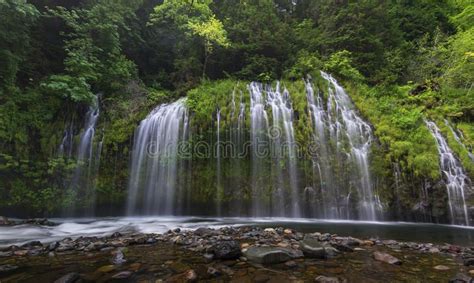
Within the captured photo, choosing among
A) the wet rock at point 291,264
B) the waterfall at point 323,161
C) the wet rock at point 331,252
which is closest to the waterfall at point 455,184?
the waterfall at point 323,161

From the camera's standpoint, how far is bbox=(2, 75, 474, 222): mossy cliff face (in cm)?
836

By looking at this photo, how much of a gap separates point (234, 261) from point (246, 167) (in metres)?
5.65

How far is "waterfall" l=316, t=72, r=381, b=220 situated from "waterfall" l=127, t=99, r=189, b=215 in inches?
216

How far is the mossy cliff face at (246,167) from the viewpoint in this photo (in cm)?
836

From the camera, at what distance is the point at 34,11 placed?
9125 millimetres

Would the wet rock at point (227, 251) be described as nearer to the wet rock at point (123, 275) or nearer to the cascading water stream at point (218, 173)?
the wet rock at point (123, 275)

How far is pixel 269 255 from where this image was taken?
3.86 meters

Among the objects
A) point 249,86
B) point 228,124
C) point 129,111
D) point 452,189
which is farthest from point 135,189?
point 452,189

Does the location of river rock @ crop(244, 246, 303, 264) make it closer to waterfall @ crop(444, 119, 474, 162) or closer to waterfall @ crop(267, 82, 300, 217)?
waterfall @ crop(267, 82, 300, 217)

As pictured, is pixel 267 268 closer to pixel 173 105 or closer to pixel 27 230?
pixel 27 230

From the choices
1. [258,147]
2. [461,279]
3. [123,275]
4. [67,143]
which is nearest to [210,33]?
[258,147]

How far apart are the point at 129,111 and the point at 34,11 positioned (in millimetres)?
4347

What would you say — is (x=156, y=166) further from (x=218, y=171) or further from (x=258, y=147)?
(x=258, y=147)

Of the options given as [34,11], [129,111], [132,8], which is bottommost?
[129,111]
